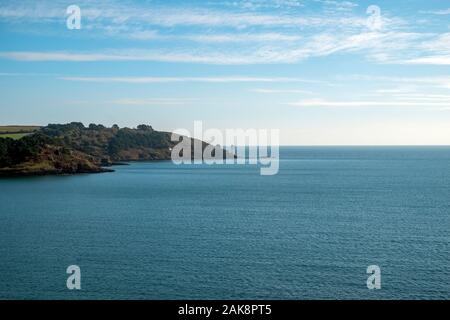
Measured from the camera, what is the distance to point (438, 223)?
260ft

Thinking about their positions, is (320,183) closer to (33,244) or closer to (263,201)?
(263,201)

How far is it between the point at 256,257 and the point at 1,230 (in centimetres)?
4118

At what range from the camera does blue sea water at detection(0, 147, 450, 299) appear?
45.7m

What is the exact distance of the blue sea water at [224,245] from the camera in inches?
1800

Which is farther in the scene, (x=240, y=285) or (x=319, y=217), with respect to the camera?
(x=319, y=217)

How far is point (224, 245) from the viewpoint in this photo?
6262 centimetres

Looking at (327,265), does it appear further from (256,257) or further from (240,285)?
(240,285)

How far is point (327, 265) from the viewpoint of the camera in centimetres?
5288

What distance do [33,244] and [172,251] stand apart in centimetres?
1918

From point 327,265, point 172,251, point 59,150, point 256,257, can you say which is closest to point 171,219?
point 172,251
